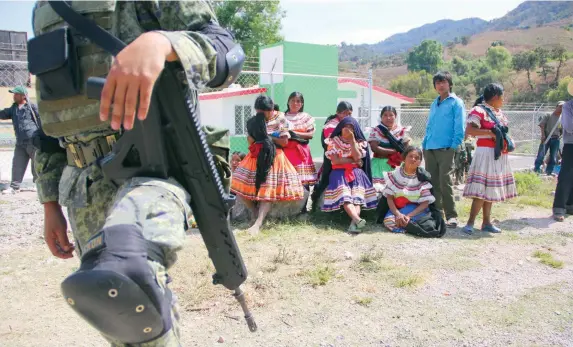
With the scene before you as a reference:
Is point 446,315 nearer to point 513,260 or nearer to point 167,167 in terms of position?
point 513,260

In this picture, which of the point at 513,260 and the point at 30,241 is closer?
the point at 513,260

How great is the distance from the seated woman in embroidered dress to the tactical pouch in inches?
162

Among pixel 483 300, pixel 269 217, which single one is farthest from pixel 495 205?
pixel 483 300

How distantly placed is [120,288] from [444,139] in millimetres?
4844

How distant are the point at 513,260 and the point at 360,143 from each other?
206 centimetres

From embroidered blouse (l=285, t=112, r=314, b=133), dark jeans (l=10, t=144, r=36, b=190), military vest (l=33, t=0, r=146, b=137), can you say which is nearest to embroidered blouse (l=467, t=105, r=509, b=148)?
embroidered blouse (l=285, t=112, r=314, b=133)

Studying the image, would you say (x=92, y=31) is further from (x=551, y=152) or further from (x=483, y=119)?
(x=551, y=152)

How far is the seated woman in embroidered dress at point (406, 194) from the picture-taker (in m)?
5.03

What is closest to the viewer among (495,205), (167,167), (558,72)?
(167,167)

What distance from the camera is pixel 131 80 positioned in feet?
3.48

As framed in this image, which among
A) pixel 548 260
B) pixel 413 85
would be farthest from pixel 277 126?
pixel 413 85

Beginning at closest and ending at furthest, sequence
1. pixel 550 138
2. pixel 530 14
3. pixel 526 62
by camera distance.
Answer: pixel 550 138 < pixel 526 62 < pixel 530 14

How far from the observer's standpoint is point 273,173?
17.5ft

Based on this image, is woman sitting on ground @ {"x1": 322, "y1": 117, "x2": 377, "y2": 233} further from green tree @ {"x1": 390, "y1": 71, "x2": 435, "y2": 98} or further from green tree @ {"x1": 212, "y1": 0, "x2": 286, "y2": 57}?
green tree @ {"x1": 390, "y1": 71, "x2": 435, "y2": 98}
